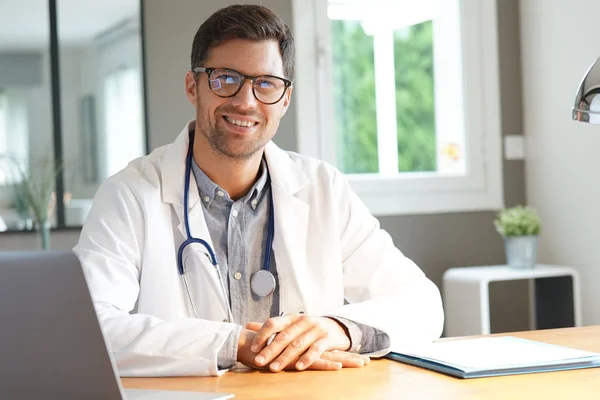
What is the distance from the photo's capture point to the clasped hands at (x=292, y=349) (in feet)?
4.87

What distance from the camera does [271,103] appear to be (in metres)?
2.07

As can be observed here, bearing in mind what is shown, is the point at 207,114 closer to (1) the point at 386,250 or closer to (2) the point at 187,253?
(2) the point at 187,253

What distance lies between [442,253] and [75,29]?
1.88 m

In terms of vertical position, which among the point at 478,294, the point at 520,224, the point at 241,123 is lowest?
the point at 478,294

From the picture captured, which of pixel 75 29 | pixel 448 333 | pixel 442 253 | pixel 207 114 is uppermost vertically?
pixel 75 29

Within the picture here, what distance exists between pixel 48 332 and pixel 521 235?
305 centimetres

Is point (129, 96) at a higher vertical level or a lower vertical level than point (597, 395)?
higher

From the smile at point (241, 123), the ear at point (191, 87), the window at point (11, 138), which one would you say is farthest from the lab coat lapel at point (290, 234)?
the window at point (11, 138)

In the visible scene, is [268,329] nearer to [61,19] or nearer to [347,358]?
[347,358]

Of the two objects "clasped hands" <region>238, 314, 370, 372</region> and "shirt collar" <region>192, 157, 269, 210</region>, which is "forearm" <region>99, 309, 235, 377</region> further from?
"shirt collar" <region>192, 157, 269, 210</region>

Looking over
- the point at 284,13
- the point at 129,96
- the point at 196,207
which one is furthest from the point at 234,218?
the point at 284,13

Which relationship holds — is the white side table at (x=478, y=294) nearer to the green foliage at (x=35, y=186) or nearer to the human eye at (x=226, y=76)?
the green foliage at (x=35, y=186)

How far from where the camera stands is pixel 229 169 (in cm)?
210

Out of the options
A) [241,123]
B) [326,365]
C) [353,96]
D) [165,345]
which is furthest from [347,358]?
[353,96]
